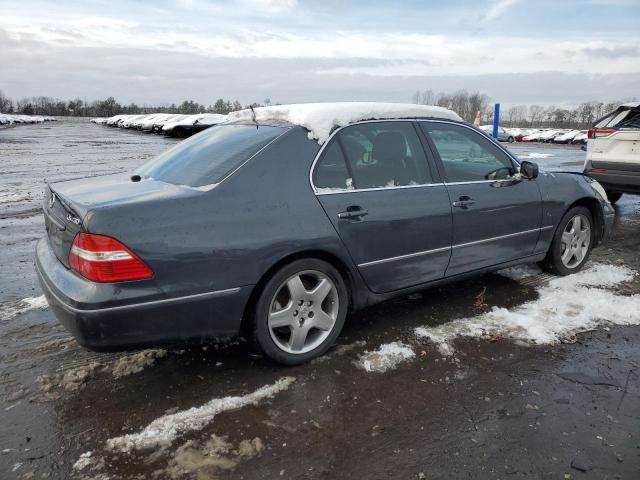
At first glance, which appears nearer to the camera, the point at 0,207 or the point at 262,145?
the point at 262,145

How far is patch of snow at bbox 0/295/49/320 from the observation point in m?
3.90

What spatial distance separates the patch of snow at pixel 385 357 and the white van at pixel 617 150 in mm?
5827

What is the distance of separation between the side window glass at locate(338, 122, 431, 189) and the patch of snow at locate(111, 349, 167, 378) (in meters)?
1.76

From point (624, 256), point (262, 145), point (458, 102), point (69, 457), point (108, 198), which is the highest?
point (458, 102)

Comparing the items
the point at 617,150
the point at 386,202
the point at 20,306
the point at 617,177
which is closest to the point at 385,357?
the point at 386,202

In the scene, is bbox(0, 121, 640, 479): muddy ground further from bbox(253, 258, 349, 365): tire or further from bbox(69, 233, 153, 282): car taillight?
bbox(69, 233, 153, 282): car taillight

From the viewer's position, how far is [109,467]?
7.48ft

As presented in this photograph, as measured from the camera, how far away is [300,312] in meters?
3.13

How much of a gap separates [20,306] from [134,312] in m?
2.15

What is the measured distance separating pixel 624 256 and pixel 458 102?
3111 inches

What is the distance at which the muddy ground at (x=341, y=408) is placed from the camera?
2311mm

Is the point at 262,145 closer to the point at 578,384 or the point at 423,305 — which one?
the point at 423,305

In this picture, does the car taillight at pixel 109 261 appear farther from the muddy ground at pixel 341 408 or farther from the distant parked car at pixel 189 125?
the distant parked car at pixel 189 125

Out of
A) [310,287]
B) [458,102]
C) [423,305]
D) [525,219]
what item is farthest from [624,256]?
[458,102]
